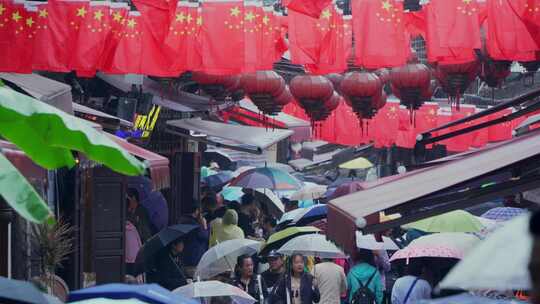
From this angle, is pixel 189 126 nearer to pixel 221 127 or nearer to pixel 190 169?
pixel 221 127

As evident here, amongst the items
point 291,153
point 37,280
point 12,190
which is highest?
point 12,190

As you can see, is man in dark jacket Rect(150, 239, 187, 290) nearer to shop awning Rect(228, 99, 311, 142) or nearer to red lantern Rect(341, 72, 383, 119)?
red lantern Rect(341, 72, 383, 119)

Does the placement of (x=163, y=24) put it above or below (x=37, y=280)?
above

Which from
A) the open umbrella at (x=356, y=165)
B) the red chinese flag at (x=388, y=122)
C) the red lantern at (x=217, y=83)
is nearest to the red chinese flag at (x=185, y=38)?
the red lantern at (x=217, y=83)

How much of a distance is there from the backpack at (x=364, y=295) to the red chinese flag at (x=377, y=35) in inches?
101

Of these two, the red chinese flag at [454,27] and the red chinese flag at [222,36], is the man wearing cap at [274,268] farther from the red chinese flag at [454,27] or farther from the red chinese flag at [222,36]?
the red chinese flag at [454,27]

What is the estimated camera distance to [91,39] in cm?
1361

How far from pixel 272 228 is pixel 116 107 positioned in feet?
19.0

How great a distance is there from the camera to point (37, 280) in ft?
35.8

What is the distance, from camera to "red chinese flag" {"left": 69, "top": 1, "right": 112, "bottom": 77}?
13523mm

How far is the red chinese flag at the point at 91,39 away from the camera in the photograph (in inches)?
532

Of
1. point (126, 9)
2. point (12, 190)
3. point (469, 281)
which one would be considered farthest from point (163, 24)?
point (469, 281)

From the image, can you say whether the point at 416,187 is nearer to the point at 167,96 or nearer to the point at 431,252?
the point at 431,252

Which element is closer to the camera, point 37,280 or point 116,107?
point 37,280
